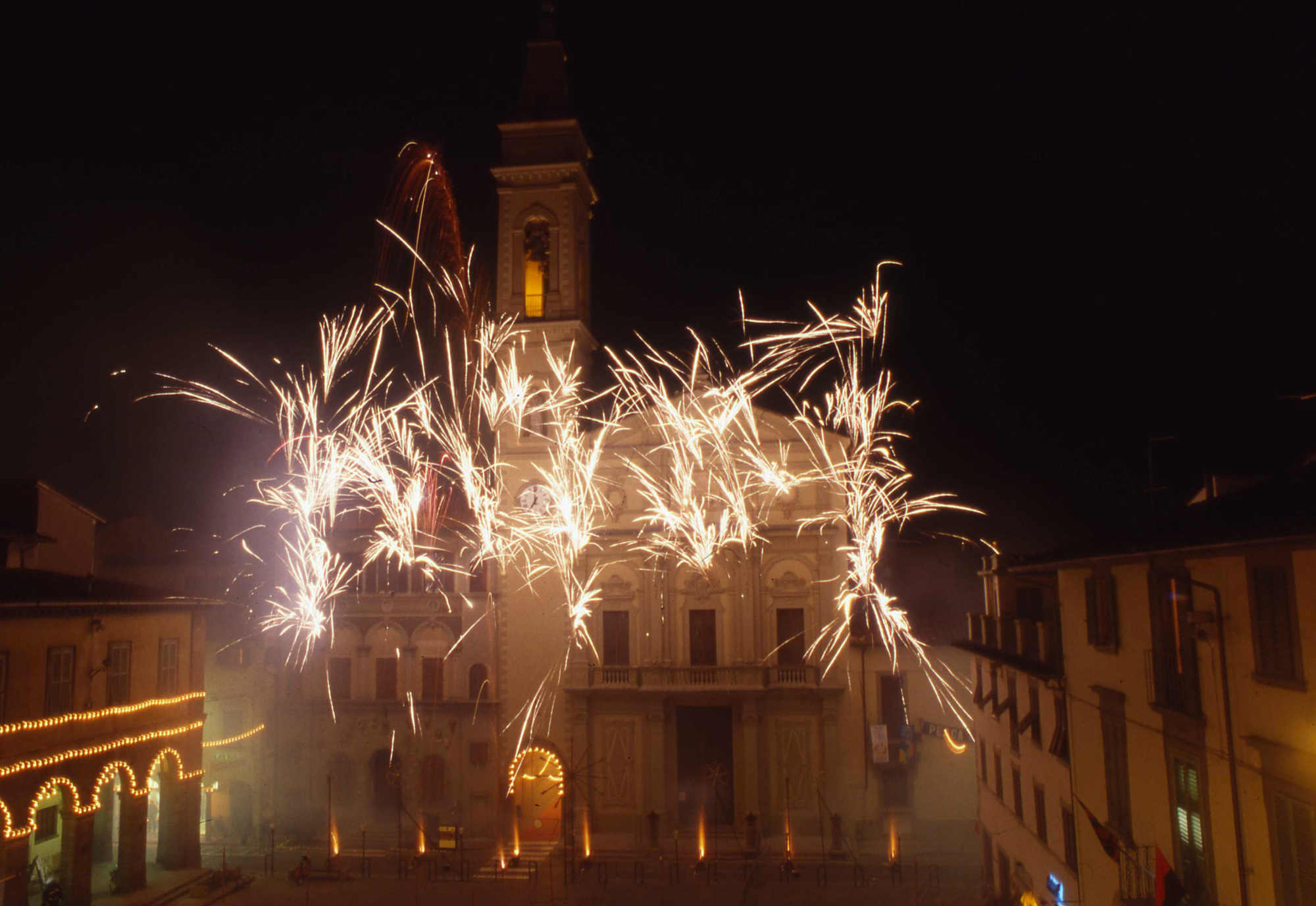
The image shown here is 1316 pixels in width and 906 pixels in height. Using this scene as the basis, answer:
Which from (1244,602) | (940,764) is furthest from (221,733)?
(1244,602)

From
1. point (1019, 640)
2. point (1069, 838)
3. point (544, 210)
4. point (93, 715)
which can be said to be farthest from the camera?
point (544, 210)

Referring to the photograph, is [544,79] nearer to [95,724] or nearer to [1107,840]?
[95,724]

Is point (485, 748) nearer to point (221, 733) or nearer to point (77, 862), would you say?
point (221, 733)

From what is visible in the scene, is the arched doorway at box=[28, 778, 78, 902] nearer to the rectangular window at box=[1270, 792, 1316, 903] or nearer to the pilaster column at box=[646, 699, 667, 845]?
the pilaster column at box=[646, 699, 667, 845]

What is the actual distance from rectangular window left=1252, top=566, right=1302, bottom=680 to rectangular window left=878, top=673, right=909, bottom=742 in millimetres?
21015

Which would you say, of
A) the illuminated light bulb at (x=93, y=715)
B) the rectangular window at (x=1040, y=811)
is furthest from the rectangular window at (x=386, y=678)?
the rectangular window at (x=1040, y=811)

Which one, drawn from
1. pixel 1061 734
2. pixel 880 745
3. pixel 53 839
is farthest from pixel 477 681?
pixel 1061 734

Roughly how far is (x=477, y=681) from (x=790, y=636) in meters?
10.5

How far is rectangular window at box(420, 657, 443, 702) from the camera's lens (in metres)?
32.9

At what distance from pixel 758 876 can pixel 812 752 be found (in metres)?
4.78

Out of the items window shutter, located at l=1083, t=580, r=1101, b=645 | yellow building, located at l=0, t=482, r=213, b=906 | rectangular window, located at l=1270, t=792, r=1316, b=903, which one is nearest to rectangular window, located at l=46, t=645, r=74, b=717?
yellow building, located at l=0, t=482, r=213, b=906

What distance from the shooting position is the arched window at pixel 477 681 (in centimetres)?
3269

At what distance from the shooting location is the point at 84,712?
22.8 metres

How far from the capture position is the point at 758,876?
88.6 ft
